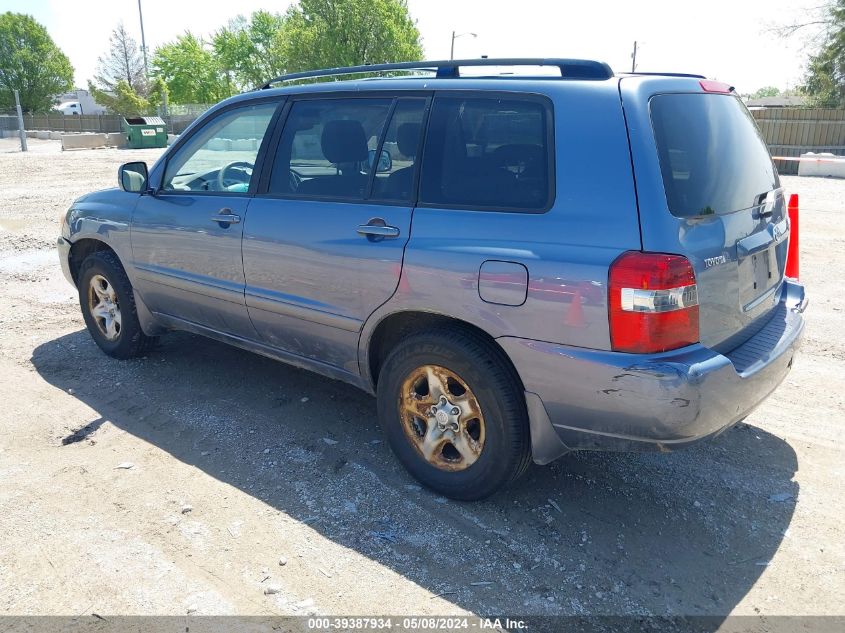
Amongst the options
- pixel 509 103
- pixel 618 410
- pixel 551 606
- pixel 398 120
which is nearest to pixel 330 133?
pixel 398 120

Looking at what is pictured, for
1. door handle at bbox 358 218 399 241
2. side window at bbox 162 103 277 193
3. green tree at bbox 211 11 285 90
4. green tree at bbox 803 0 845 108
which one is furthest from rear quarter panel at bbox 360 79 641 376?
green tree at bbox 211 11 285 90

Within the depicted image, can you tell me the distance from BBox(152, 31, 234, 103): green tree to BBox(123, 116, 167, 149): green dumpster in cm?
3470

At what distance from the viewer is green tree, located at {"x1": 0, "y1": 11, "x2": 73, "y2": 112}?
65.9 metres

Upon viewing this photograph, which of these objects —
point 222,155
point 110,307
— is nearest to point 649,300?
point 222,155

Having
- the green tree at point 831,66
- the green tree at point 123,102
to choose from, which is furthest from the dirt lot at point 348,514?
the green tree at point 123,102

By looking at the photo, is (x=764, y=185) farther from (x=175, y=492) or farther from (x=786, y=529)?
(x=175, y=492)

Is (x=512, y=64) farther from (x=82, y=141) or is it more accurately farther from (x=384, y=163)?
(x=82, y=141)

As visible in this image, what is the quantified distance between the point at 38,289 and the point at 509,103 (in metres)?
→ 6.00

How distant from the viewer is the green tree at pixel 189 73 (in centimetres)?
6869

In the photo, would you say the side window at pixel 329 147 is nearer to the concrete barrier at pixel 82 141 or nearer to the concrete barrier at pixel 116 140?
the concrete barrier at pixel 82 141

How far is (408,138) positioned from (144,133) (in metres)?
35.4

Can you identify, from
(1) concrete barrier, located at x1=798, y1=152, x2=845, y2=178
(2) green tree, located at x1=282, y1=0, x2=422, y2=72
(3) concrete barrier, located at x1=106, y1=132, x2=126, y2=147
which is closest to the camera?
(1) concrete barrier, located at x1=798, y1=152, x2=845, y2=178

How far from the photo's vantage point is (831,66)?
3203 cm

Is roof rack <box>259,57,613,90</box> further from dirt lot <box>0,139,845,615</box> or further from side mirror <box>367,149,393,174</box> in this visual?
dirt lot <box>0,139,845,615</box>
